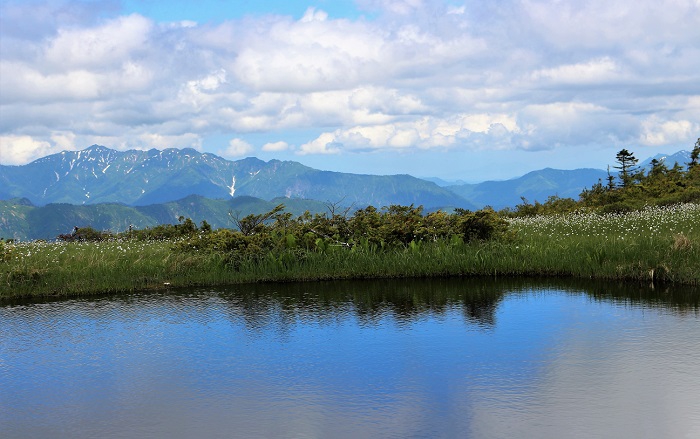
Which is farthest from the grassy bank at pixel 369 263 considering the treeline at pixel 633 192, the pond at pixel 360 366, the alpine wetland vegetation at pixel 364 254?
the treeline at pixel 633 192

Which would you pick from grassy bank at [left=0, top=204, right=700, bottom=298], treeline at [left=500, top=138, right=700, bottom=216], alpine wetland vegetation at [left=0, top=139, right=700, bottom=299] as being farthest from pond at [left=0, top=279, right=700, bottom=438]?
treeline at [left=500, top=138, right=700, bottom=216]

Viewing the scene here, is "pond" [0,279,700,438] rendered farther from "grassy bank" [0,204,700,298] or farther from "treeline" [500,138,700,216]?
"treeline" [500,138,700,216]

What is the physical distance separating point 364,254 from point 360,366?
1090cm

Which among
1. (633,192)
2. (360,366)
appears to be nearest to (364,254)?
(360,366)

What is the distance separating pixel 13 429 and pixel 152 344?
441 centimetres

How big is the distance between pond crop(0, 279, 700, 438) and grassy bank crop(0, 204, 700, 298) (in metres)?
1.73

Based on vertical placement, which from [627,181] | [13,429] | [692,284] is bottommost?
[13,429]

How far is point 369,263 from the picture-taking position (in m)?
21.2

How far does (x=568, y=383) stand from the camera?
961 cm

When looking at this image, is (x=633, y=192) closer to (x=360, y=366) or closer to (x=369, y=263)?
(x=369, y=263)

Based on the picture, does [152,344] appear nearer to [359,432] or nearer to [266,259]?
[359,432]

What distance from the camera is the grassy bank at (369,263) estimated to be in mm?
18922

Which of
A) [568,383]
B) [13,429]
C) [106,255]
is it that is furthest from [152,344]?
[106,255]

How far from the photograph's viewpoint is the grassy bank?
1892cm
